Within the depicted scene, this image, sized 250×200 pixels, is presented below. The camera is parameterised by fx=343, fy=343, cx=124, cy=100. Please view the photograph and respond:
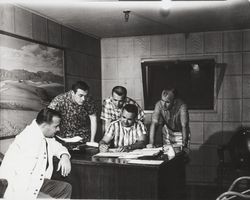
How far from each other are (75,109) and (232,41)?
297 cm

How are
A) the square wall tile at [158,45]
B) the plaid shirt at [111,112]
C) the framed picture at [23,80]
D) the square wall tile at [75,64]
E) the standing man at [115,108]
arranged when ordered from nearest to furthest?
1. the framed picture at [23,80]
2. the standing man at [115,108]
3. the plaid shirt at [111,112]
4. the square wall tile at [75,64]
5. the square wall tile at [158,45]

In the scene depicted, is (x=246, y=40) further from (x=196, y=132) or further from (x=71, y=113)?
(x=71, y=113)

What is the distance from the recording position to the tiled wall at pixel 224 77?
5668 mm

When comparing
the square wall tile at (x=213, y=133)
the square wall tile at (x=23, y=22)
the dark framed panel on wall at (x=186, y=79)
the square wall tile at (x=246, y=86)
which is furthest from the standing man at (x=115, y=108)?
the square wall tile at (x=246, y=86)

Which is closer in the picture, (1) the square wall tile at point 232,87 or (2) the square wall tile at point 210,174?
(1) the square wall tile at point 232,87

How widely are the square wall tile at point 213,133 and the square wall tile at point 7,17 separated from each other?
11.7 ft

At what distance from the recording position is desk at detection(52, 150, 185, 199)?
2.89m

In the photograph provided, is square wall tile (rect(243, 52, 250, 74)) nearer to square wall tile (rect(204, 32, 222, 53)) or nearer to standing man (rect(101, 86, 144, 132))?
square wall tile (rect(204, 32, 222, 53))

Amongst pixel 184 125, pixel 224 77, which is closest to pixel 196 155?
pixel 224 77

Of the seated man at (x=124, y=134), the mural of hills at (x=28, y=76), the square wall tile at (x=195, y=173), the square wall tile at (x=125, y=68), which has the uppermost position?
the square wall tile at (x=125, y=68)

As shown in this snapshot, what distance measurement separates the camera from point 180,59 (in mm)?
5922

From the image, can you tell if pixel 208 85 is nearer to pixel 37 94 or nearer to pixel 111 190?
pixel 37 94

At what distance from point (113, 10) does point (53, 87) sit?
134 centimetres

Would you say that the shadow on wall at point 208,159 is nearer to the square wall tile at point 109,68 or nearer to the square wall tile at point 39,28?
the square wall tile at point 109,68
